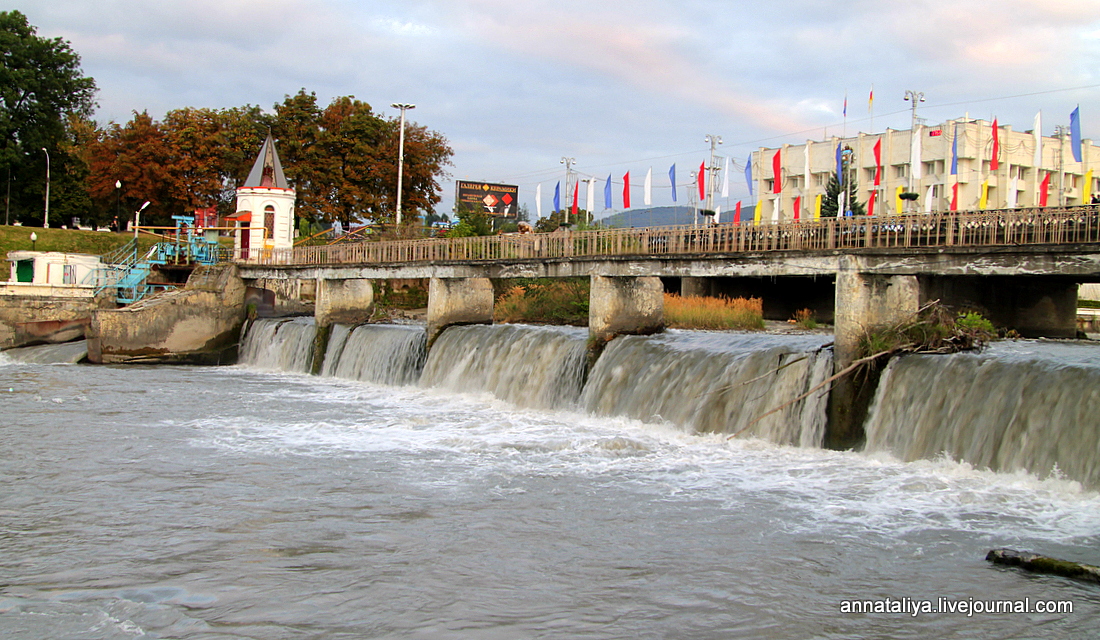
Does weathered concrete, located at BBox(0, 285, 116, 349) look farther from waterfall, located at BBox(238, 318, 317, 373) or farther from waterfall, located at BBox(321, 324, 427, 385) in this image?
waterfall, located at BBox(321, 324, 427, 385)

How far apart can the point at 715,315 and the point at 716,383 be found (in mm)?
12018

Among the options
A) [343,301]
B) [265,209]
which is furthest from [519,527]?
[265,209]

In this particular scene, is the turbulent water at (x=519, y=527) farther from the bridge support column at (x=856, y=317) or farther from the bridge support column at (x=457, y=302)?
the bridge support column at (x=457, y=302)

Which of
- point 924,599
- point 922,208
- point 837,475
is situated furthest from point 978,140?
point 924,599

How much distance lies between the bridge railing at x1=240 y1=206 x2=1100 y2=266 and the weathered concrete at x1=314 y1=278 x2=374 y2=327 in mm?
2385

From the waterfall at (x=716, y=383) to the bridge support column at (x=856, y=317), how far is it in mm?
330

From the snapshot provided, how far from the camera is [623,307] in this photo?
23.6 m

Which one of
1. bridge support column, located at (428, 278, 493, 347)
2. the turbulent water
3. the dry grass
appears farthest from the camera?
the dry grass

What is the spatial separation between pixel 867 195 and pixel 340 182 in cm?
4519

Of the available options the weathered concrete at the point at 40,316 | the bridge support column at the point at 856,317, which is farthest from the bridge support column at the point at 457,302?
the bridge support column at the point at 856,317

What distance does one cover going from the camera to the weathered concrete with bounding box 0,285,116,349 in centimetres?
3447

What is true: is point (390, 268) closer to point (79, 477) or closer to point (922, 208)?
point (79, 477)

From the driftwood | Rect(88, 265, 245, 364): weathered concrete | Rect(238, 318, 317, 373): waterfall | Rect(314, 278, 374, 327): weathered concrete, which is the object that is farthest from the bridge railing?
Rect(88, 265, 245, 364): weathered concrete

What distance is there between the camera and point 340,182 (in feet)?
172
